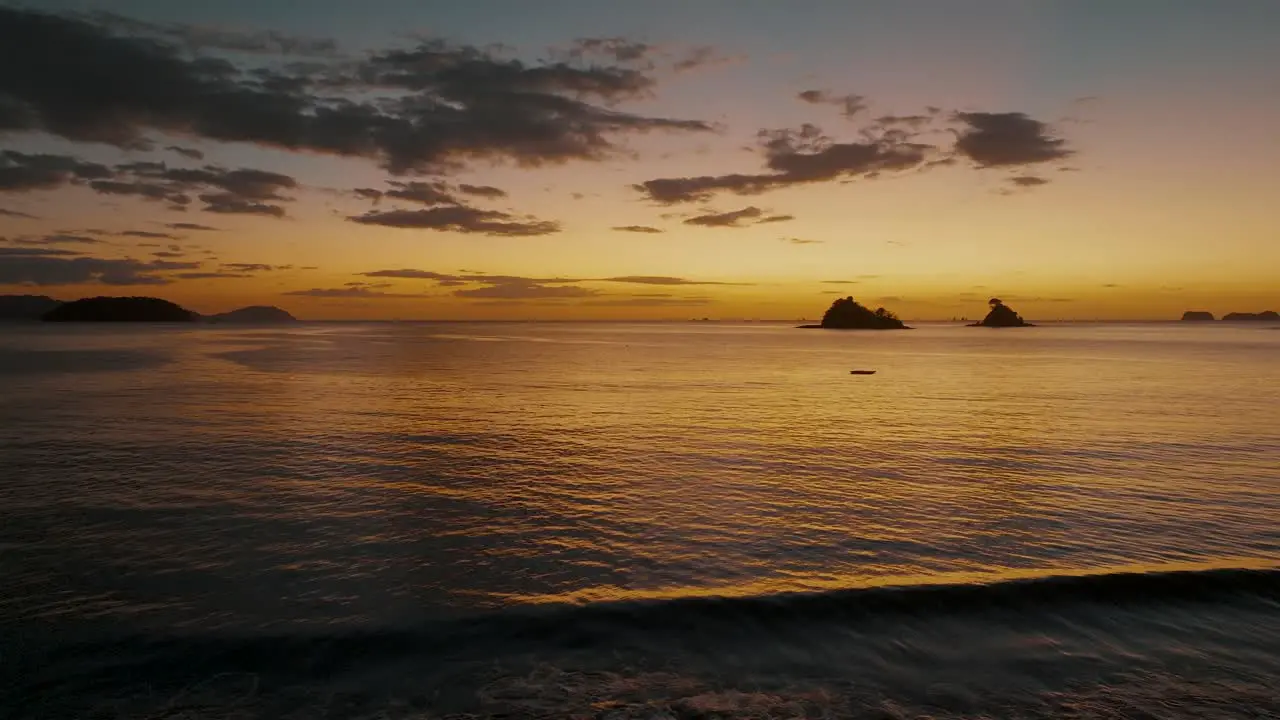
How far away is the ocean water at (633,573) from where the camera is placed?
1034 centimetres

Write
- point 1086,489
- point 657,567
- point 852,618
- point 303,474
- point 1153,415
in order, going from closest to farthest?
1. point 852,618
2. point 657,567
3. point 1086,489
4. point 303,474
5. point 1153,415

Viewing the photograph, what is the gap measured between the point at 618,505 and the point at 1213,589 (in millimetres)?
14194

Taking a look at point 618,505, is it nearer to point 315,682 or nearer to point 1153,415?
point 315,682

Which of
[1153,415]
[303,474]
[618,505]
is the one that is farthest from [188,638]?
[1153,415]

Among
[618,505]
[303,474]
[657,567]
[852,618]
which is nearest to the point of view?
[852,618]

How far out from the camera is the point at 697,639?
1189 centimetres

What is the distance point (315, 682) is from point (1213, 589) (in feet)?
57.3

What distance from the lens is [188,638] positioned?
11727 millimetres

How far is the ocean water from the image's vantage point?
10344 mm

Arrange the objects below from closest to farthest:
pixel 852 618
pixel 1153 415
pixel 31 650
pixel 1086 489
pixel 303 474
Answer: pixel 31 650
pixel 852 618
pixel 1086 489
pixel 303 474
pixel 1153 415

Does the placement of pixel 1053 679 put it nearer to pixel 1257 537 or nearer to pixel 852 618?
pixel 852 618

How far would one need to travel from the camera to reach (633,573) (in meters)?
14.7

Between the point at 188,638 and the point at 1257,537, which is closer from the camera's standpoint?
the point at 188,638

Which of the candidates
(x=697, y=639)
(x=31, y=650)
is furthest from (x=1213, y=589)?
(x=31, y=650)
